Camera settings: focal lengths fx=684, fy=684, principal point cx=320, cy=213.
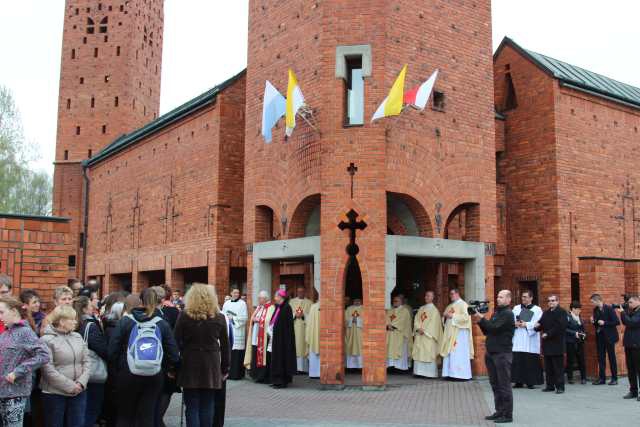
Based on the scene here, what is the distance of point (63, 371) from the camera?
6738 mm

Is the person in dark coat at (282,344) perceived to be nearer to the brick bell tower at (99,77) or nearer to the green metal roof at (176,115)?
the green metal roof at (176,115)

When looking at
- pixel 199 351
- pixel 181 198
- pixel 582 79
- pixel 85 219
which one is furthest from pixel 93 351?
pixel 85 219

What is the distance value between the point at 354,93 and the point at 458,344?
5533mm

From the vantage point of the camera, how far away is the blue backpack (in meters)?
6.86

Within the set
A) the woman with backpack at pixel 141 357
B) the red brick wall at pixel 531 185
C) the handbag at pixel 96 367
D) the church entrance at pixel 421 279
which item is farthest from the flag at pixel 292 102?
the red brick wall at pixel 531 185

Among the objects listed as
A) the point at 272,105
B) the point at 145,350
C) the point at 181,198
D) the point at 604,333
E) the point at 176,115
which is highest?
the point at 176,115

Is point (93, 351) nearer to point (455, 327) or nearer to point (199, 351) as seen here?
point (199, 351)

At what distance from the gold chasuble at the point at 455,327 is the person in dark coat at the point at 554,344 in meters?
1.55

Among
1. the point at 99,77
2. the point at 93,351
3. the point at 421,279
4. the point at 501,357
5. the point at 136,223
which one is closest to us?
the point at 93,351

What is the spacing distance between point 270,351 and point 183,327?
19.4 ft

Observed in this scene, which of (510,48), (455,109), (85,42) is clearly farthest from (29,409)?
(85,42)

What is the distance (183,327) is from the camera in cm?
745

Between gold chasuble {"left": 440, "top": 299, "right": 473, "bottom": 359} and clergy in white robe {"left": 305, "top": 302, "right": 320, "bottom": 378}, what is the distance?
2.55 metres

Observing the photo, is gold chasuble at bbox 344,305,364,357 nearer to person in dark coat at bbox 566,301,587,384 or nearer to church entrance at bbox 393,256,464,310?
church entrance at bbox 393,256,464,310
